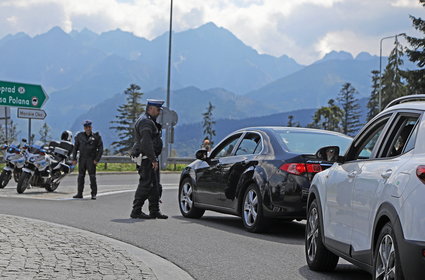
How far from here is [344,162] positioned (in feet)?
21.8

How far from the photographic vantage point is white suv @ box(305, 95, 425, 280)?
4629 millimetres

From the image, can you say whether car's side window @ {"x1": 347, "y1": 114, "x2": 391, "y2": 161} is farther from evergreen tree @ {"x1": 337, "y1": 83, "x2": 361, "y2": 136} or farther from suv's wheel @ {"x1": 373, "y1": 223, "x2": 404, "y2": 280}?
evergreen tree @ {"x1": 337, "y1": 83, "x2": 361, "y2": 136}

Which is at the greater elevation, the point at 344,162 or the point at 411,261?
the point at 344,162

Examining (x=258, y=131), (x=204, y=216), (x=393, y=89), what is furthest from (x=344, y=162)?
(x=393, y=89)

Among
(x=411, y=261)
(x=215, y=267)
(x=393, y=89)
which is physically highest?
(x=393, y=89)

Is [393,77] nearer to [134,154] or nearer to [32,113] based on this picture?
[32,113]

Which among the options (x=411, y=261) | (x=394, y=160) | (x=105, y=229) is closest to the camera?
(x=411, y=261)

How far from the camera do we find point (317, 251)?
712cm

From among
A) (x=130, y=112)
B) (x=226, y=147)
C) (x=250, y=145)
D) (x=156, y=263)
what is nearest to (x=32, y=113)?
(x=226, y=147)

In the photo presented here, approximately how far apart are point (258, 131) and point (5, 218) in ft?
13.1

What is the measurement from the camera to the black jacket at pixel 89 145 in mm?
17594

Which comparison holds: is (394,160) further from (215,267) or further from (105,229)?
(105,229)

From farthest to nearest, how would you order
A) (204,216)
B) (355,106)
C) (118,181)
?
(355,106)
(118,181)
(204,216)

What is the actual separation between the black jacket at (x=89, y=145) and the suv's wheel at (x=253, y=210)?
7.60 m
